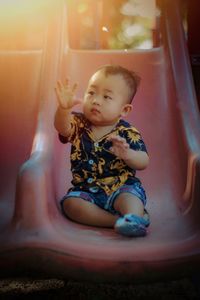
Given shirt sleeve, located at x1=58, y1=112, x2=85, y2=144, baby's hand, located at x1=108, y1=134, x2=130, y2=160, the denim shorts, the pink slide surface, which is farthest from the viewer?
shirt sleeve, located at x1=58, y1=112, x2=85, y2=144

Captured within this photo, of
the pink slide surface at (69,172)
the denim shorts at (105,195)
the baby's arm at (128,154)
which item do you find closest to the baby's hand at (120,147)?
the baby's arm at (128,154)

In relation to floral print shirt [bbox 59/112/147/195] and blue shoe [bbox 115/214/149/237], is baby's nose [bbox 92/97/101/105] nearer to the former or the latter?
floral print shirt [bbox 59/112/147/195]

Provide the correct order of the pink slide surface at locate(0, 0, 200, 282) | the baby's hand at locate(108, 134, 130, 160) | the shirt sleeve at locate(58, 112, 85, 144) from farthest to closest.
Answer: the shirt sleeve at locate(58, 112, 85, 144), the baby's hand at locate(108, 134, 130, 160), the pink slide surface at locate(0, 0, 200, 282)

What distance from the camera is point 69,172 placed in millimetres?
2000

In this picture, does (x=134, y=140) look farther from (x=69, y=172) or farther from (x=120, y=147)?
(x=69, y=172)

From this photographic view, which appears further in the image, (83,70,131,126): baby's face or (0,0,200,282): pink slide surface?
(83,70,131,126): baby's face

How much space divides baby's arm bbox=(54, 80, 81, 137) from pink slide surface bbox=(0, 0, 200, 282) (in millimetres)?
118

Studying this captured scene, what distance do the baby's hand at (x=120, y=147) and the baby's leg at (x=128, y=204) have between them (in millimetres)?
118

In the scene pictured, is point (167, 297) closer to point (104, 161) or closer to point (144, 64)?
point (104, 161)

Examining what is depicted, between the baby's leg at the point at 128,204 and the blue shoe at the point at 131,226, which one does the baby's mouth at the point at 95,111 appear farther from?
the blue shoe at the point at 131,226

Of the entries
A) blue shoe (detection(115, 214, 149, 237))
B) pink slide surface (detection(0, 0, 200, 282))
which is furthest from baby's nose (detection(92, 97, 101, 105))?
blue shoe (detection(115, 214, 149, 237))

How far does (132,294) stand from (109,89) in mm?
780

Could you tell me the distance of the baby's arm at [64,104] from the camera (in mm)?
1644

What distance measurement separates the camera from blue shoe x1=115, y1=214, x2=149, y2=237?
1.45 m
